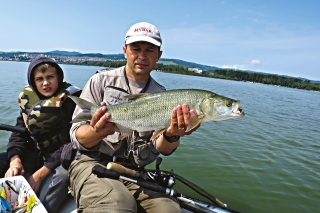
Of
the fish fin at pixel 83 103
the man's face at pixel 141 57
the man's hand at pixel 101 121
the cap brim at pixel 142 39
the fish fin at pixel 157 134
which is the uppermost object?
the cap brim at pixel 142 39

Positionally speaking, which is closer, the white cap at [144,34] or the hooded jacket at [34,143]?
the white cap at [144,34]

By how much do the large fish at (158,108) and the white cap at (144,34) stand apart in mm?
801

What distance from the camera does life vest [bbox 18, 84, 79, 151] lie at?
4.06 meters

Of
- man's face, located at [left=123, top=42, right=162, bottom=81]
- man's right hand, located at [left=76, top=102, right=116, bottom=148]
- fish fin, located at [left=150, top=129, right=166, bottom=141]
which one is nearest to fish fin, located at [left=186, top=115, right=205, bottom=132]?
fish fin, located at [left=150, top=129, right=166, bottom=141]

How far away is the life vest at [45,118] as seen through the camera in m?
4.06

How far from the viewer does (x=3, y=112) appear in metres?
14.7

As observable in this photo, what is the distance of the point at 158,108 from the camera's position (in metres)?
3.16

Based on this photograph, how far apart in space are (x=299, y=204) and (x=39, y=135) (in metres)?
6.84

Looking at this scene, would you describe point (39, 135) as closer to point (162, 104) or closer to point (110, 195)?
point (110, 195)

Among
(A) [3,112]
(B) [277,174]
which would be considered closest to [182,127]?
(B) [277,174]

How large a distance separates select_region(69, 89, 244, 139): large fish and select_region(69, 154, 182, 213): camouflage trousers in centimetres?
71

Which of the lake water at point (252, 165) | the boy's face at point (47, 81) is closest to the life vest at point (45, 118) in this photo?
the boy's face at point (47, 81)

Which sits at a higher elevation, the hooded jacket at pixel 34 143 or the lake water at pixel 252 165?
the hooded jacket at pixel 34 143

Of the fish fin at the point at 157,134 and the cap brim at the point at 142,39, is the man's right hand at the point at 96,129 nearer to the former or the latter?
the fish fin at the point at 157,134
